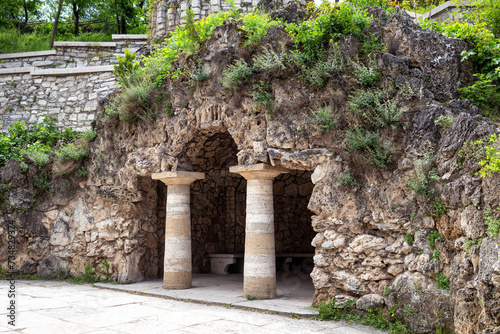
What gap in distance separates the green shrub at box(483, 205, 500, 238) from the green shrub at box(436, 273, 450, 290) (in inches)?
42.4

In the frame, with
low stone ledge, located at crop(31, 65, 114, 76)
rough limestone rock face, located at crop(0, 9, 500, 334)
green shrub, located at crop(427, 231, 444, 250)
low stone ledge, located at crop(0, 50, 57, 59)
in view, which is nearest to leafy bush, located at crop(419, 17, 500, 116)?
rough limestone rock face, located at crop(0, 9, 500, 334)

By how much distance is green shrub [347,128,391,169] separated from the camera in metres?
6.63

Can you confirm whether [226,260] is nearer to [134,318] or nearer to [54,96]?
[134,318]

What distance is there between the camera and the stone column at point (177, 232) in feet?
30.4

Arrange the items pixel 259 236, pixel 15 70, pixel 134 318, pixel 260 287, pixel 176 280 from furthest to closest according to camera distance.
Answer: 1. pixel 15 70
2. pixel 176 280
3. pixel 259 236
4. pixel 260 287
5. pixel 134 318

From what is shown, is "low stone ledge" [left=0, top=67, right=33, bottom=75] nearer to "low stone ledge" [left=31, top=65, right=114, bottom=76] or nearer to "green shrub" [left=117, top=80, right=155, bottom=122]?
"low stone ledge" [left=31, top=65, right=114, bottom=76]

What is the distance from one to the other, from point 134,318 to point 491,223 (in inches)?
200

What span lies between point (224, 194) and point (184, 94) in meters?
4.05

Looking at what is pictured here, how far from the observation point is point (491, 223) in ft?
15.6

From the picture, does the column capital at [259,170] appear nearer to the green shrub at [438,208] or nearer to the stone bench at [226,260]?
the green shrub at [438,208]

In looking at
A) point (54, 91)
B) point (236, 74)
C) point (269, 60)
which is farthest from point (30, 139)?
point (269, 60)

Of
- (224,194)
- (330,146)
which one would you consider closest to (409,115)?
(330,146)

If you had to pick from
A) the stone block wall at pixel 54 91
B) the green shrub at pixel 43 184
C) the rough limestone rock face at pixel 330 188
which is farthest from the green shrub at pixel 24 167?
the stone block wall at pixel 54 91

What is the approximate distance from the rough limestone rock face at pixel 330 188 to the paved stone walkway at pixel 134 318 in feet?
3.55
